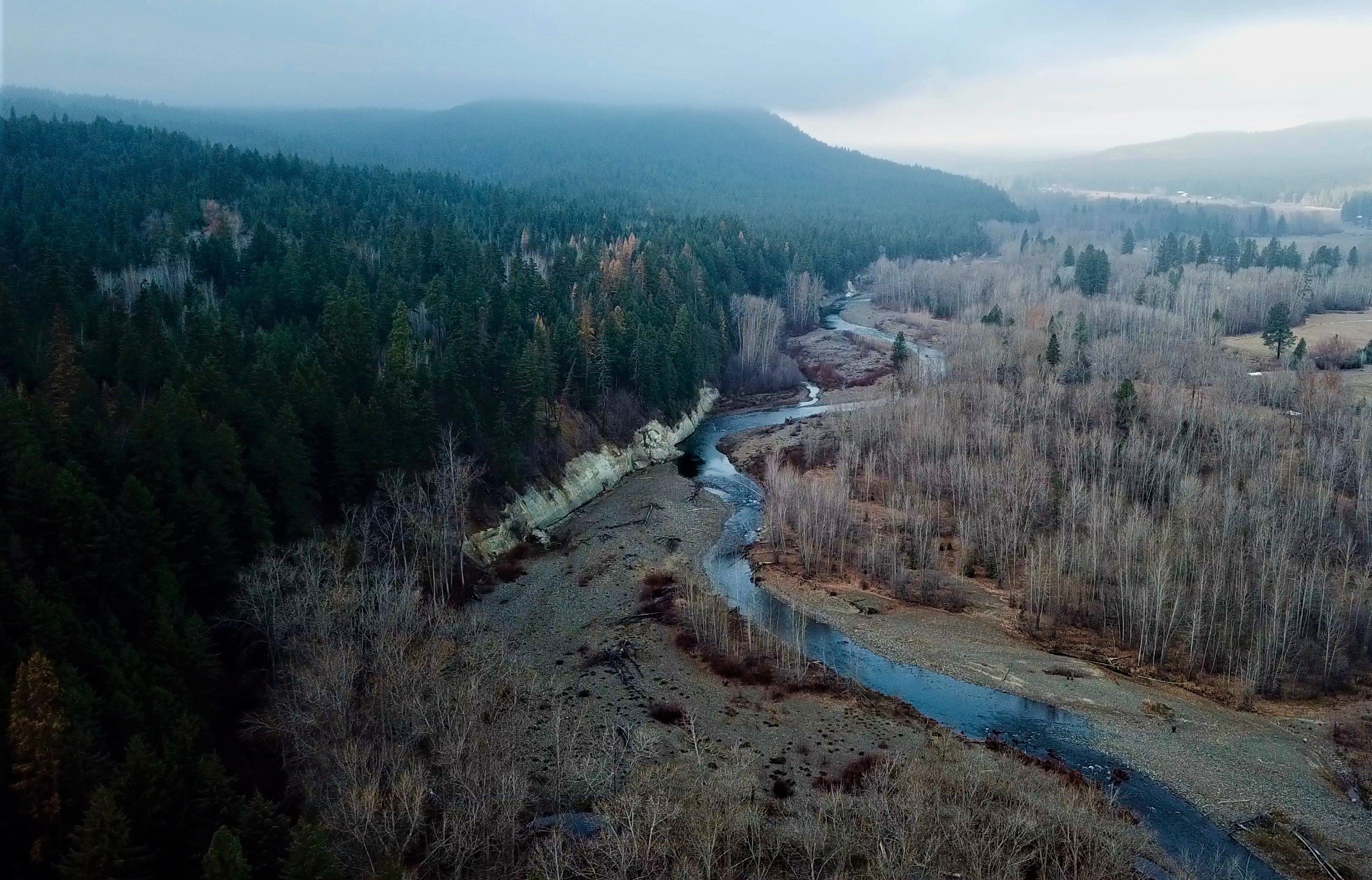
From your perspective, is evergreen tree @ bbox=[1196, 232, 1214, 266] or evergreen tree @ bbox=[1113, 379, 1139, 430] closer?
evergreen tree @ bbox=[1113, 379, 1139, 430]

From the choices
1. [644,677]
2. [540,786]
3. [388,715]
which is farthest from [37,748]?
[644,677]

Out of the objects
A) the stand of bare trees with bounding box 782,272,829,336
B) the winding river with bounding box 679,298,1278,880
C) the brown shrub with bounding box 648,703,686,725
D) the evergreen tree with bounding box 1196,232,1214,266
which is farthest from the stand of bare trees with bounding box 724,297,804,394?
the evergreen tree with bounding box 1196,232,1214,266

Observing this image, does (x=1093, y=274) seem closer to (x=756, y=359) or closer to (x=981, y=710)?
(x=756, y=359)

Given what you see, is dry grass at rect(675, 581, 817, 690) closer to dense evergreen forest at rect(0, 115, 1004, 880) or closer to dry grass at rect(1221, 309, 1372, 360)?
dense evergreen forest at rect(0, 115, 1004, 880)

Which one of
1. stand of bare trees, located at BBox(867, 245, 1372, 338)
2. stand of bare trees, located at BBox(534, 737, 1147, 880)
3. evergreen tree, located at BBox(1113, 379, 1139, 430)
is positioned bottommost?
stand of bare trees, located at BBox(534, 737, 1147, 880)

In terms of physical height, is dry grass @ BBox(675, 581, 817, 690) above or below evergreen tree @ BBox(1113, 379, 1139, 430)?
below

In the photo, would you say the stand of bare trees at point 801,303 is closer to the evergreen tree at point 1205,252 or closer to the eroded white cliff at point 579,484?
the eroded white cliff at point 579,484

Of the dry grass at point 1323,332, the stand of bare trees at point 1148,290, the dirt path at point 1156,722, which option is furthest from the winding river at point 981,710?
the stand of bare trees at point 1148,290

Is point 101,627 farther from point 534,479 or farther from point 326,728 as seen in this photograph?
point 534,479
